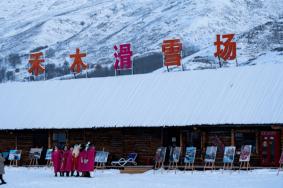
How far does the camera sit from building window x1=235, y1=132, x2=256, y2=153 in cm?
2703

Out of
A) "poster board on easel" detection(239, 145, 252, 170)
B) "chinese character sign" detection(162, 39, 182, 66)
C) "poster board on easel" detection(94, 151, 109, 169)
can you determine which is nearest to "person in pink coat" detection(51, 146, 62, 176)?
"poster board on easel" detection(94, 151, 109, 169)

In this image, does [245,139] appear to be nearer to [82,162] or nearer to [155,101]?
[155,101]

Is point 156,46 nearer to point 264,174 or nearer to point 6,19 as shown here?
point 6,19

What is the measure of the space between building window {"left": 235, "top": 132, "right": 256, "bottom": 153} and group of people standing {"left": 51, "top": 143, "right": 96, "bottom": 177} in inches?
274

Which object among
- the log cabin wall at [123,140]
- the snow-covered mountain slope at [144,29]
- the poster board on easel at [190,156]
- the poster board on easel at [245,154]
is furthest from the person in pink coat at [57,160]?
the snow-covered mountain slope at [144,29]

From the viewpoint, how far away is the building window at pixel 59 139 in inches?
1238

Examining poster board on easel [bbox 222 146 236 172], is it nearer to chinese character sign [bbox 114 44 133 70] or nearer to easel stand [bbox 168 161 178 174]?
easel stand [bbox 168 161 178 174]

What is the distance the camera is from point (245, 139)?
27297mm

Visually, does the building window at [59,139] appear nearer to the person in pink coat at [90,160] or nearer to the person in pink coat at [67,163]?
the person in pink coat at [67,163]

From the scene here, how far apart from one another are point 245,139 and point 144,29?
409 ft

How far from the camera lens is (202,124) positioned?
26438 millimetres

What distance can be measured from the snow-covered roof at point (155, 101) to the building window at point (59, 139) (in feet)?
3.30

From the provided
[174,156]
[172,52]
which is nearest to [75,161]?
[174,156]

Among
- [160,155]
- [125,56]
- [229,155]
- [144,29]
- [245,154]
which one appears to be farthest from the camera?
[144,29]
